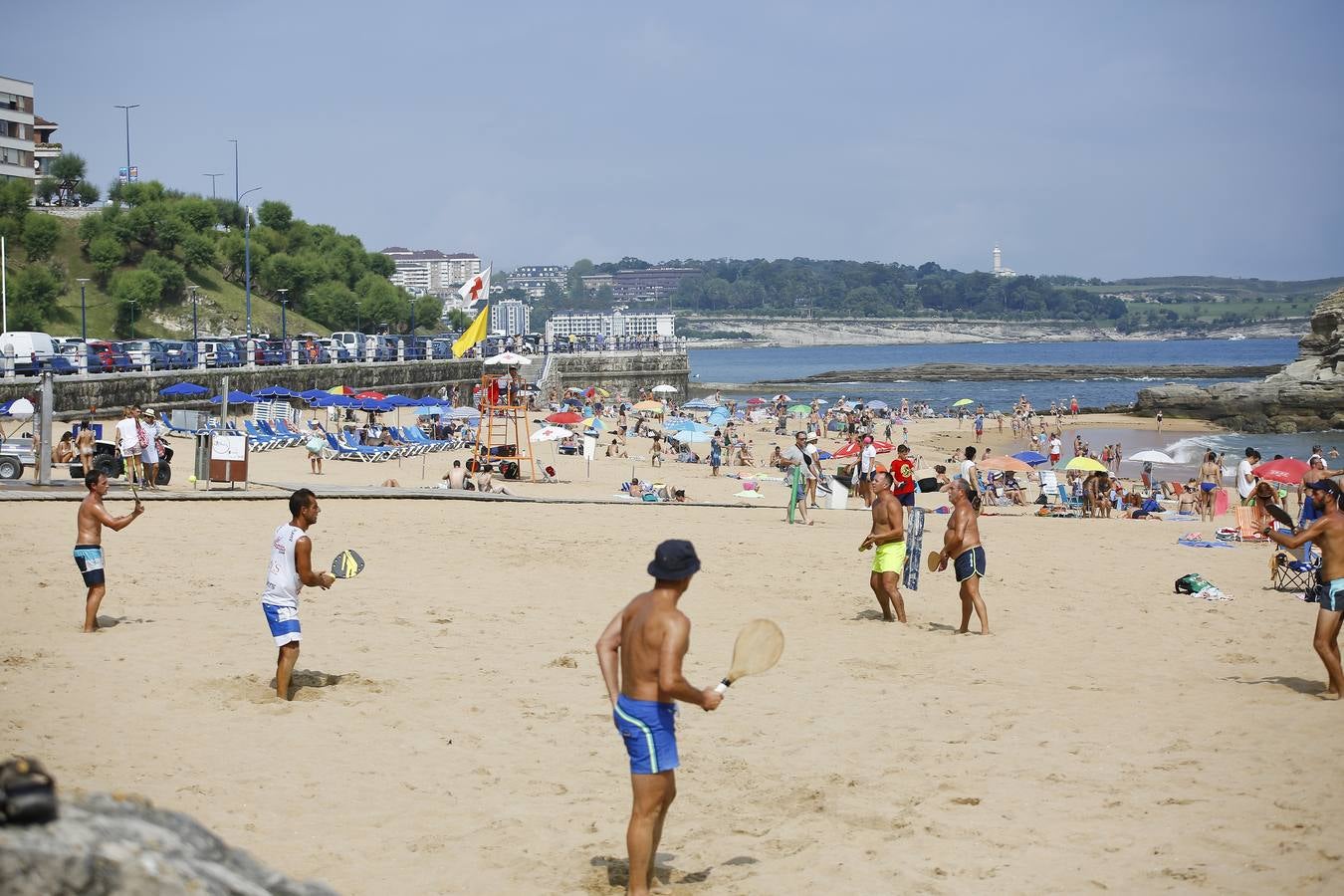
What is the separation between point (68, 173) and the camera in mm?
65812

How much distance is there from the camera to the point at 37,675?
7.61 m

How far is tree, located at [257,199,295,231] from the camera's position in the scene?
69.9 meters

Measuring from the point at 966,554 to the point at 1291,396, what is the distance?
150 feet

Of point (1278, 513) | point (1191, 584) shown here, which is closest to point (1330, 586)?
point (1278, 513)

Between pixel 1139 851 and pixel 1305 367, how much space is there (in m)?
53.3

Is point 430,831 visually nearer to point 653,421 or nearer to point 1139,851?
point 1139,851

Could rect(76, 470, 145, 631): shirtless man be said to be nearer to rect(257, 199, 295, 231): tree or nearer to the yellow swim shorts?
the yellow swim shorts

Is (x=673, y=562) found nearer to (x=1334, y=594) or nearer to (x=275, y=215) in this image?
(x=1334, y=594)

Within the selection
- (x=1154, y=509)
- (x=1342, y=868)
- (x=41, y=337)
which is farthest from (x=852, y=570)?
(x=41, y=337)

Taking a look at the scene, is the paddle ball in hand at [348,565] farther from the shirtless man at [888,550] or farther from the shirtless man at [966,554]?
the shirtless man at [966,554]

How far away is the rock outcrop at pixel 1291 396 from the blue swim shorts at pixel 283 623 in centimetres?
4878

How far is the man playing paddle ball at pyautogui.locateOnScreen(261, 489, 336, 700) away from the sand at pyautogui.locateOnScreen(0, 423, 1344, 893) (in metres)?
0.29


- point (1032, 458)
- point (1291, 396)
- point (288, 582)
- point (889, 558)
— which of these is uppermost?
point (288, 582)

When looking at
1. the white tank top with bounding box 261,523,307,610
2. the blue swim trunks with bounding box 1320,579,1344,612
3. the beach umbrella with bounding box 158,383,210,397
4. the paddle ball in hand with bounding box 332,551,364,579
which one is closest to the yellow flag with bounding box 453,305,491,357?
the beach umbrella with bounding box 158,383,210,397
